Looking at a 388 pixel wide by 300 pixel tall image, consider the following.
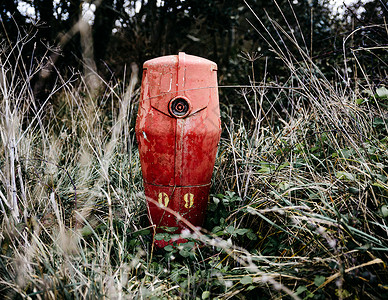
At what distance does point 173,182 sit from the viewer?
181 centimetres

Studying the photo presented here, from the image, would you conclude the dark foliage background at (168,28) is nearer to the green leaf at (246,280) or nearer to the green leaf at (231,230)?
the green leaf at (231,230)

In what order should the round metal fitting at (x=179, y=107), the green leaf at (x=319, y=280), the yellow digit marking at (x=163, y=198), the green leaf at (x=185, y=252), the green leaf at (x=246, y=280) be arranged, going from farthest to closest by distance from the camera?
the yellow digit marking at (x=163, y=198)
the round metal fitting at (x=179, y=107)
the green leaf at (x=185, y=252)
the green leaf at (x=246, y=280)
the green leaf at (x=319, y=280)

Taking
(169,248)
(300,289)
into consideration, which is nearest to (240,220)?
(169,248)

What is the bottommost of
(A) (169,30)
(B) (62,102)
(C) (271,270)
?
(C) (271,270)

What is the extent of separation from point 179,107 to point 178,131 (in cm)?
13

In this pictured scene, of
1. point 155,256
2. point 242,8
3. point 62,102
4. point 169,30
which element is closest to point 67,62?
point 62,102

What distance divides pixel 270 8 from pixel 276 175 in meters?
4.35

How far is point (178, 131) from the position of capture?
1.74m

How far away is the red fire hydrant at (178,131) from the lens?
1.73m

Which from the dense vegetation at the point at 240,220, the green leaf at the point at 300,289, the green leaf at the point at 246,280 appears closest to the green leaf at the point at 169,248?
the dense vegetation at the point at 240,220

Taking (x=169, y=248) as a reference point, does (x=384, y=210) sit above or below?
above

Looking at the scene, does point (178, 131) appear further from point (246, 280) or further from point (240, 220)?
point (246, 280)

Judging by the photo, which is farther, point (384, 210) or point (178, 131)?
point (178, 131)

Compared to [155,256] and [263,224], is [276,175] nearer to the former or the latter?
[263,224]
